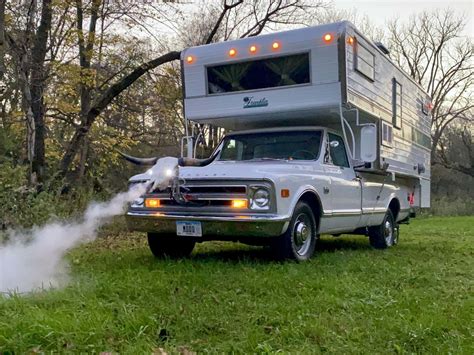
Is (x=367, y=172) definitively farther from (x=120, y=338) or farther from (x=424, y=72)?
(x=424, y=72)

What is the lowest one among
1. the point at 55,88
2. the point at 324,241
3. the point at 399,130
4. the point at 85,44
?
the point at 324,241

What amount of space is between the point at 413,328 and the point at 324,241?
603 cm

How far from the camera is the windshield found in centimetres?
727

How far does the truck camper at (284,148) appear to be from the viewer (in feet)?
19.9

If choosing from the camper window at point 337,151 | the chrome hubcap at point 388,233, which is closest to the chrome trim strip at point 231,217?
the camper window at point 337,151

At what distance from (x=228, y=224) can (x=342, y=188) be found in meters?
2.30

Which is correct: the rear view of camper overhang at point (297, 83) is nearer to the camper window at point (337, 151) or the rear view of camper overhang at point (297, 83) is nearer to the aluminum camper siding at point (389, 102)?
the aluminum camper siding at point (389, 102)

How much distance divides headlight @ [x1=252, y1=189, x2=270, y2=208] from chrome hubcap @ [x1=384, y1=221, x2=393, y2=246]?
416 cm

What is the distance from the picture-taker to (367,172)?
27.1 ft

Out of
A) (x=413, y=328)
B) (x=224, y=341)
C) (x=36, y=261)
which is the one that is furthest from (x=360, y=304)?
(x=36, y=261)

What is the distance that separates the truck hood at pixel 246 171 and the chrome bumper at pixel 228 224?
47 centimetres

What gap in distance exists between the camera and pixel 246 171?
6.12 metres

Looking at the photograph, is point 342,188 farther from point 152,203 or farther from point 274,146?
point 152,203

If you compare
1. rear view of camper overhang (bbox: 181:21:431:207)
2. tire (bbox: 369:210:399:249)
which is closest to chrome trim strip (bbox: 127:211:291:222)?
rear view of camper overhang (bbox: 181:21:431:207)
